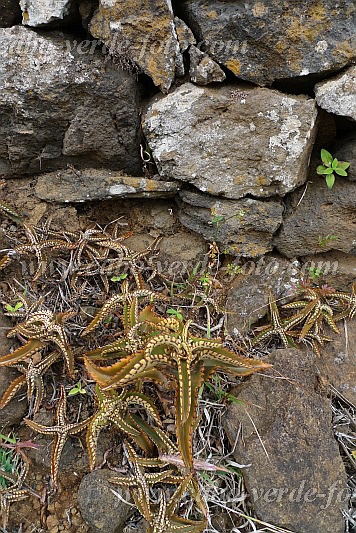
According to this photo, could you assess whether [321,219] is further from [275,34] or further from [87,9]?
[87,9]

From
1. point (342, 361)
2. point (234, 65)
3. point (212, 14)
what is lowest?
point (342, 361)

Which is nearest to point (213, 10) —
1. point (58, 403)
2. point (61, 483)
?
point (58, 403)

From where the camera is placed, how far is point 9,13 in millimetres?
2576

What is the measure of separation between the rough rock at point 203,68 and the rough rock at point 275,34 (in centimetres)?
4

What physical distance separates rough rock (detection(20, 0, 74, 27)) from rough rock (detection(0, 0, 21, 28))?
4.2 inches

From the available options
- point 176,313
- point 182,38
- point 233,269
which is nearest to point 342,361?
point 233,269

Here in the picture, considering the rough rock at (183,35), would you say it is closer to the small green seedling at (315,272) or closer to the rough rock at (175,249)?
the rough rock at (175,249)

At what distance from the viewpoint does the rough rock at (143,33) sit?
242 centimetres

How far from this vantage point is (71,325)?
8.75ft

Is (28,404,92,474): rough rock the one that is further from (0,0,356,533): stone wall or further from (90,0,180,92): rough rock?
(90,0,180,92): rough rock

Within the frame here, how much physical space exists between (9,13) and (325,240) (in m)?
2.19

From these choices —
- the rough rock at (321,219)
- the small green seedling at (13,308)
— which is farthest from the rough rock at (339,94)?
the small green seedling at (13,308)

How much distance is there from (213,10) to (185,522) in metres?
2.54

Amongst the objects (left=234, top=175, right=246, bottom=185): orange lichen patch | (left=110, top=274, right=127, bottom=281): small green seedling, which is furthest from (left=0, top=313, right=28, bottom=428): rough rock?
(left=234, top=175, right=246, bottom=185): orange lichen patch
